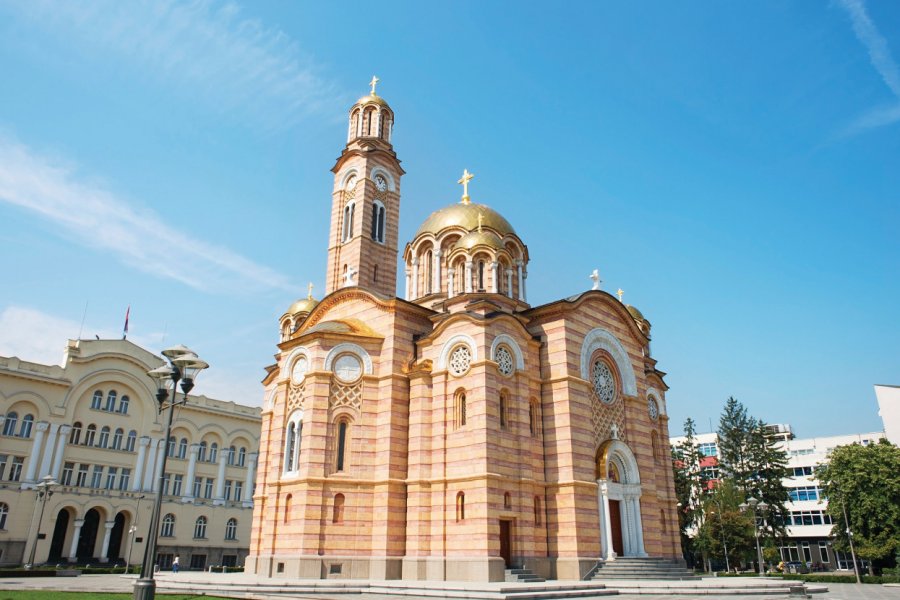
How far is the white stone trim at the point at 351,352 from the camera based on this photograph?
20888 mm

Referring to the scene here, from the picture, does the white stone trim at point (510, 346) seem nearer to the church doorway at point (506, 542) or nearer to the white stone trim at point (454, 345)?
the white stone trim at point (454, 345)

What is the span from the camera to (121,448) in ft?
114

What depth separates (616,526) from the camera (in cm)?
2141

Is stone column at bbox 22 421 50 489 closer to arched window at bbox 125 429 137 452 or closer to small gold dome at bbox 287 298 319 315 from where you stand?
arched window at bbox 125 429 137 452

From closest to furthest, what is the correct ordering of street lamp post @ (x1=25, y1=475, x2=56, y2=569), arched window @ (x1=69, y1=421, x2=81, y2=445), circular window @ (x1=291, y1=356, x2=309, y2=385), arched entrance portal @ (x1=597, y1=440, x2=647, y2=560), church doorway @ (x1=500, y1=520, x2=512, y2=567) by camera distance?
church doorway @ (x1=500, y1=520, x2=512, y2=567), arched entrance portal @ (x1=597, y1=440, x2=647, y2=560), circular window @ (x1=291, y1=356, x2=309, y2=385), street lamp post @ (x1=25, y1=475, x2=56, y2=569), arched window @ (x1=69, y1=421, x2=81, y2=445)

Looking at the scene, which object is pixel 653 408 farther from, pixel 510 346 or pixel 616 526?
pixel 510 346

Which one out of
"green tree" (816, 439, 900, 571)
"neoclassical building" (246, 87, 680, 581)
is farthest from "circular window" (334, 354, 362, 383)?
"green tree" (816, 439, 900, 571)

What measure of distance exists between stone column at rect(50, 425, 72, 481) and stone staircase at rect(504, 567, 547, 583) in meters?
25.2

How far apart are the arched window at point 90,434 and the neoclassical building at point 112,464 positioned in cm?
5

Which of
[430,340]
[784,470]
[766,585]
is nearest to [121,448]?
[430,340]

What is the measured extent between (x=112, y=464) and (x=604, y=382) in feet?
87.8

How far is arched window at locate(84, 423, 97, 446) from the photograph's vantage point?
3347 centimetres

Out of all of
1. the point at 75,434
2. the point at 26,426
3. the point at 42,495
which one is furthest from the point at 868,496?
the point at 26,426

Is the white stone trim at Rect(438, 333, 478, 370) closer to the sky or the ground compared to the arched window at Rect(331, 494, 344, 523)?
closer to the sky
